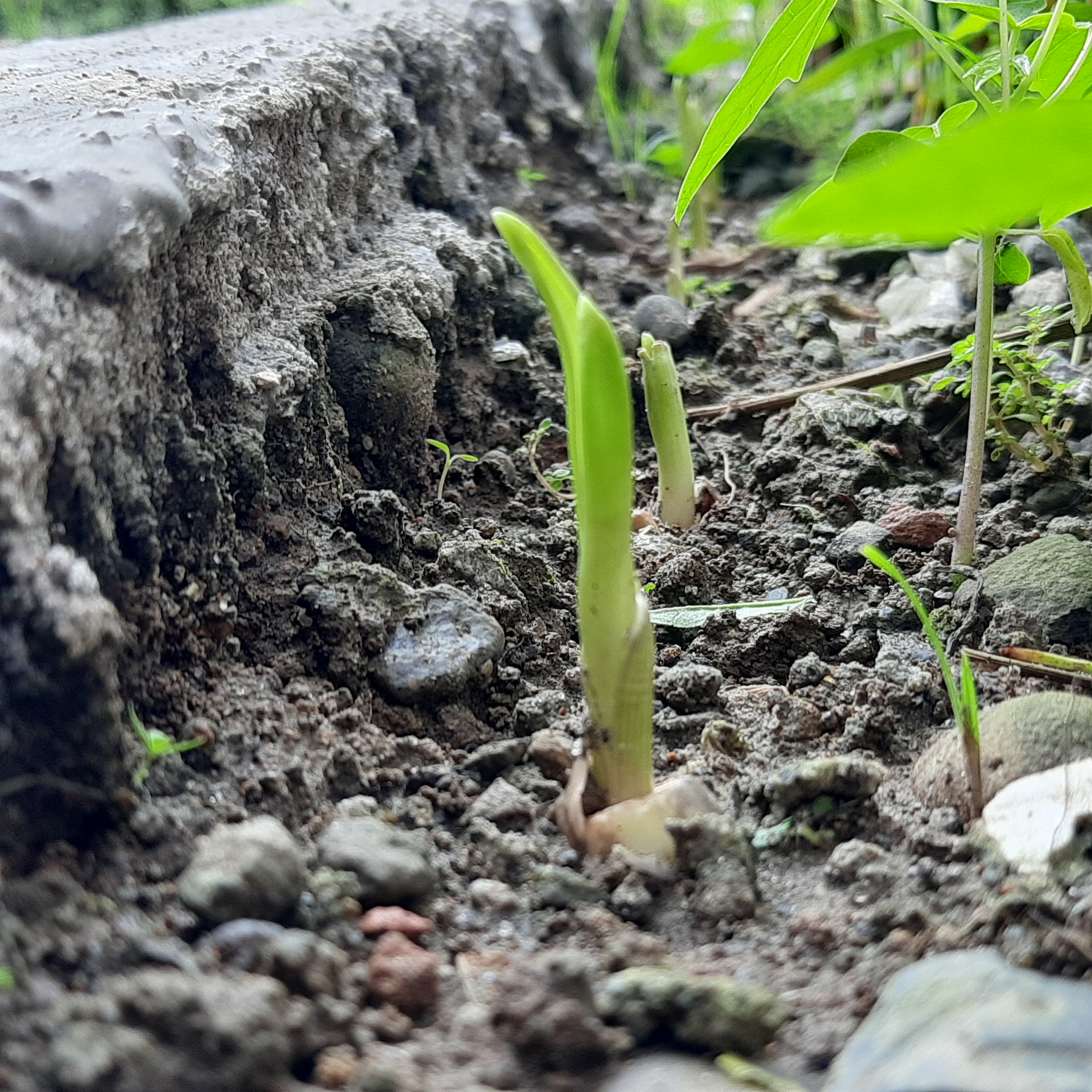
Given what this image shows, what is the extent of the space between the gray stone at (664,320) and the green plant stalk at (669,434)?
1.61 ft

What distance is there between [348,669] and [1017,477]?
97cm

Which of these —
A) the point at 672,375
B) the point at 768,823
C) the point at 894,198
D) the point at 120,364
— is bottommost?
the point at 768,823

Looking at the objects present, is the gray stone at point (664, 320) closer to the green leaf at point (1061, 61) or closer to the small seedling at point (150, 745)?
the green leaf at point (1061, 61)

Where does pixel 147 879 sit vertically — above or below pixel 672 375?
below

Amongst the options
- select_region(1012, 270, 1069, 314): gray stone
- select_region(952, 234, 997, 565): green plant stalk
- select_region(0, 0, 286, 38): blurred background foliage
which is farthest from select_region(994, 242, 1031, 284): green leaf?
select_region(0, 0, 286, 38): blurred background foliage

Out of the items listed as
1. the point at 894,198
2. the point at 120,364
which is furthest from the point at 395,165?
the point at 894,198

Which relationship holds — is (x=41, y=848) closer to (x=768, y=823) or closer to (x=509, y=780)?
(x=509, y=780)

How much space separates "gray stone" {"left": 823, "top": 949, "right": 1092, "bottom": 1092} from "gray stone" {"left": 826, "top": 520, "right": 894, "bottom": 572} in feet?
2.23

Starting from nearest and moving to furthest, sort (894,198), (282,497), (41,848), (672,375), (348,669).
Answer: (894,198)
(41,848)
(348,669)
(282,497)
(672,375)

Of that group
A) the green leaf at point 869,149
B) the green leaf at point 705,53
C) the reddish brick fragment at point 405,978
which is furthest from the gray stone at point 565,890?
the green leaf at point 705,53

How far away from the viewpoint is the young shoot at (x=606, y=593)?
0.78 meters

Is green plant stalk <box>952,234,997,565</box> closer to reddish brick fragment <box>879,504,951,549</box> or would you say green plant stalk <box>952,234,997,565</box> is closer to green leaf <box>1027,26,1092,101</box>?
reddish brick fragment <box>879,504,951,549</box>

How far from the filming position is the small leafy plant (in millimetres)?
1387

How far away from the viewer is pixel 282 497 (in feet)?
3.89
